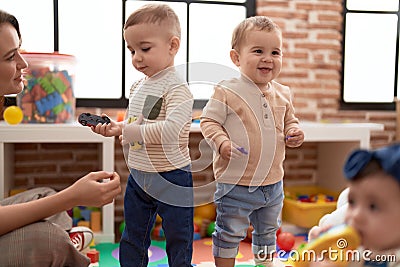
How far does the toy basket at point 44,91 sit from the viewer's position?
2.10 meters

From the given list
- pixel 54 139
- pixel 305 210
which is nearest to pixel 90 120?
pixel 54 139

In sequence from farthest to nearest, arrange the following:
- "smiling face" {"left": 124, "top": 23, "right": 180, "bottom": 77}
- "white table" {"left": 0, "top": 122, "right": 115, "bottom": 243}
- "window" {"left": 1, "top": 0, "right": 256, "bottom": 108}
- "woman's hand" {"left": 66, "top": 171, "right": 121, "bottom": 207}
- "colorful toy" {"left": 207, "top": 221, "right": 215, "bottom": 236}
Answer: "window" {"left": 1, "top": 0, "right": 256, "bottom": 108} < "colorful toy" {"left": 207, "top": 221, "right": 215, "bottom": 236} < "white table" {"left": 0, "top": 122, "right": 115, "bottom": 243} < "smiling face" {"left": 124, "top": 23, "right": 180, "bottom": 77} < "woman's hand" {"left": 66, "top": 171, "right": 121, "bottom": 207}

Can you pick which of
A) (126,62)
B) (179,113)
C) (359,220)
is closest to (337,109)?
(126,62)

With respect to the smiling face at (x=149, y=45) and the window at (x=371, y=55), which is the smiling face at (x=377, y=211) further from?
the window at (x=371, y=55)

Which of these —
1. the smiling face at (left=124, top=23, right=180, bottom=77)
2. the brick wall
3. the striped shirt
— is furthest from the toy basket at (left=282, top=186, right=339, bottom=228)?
the smiling face at (left=124, top=23, right=180, bottom=77)

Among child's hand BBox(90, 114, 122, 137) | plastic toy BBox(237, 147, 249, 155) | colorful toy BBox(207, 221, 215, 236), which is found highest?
child's hand BBox(90, 114, 122, 137)

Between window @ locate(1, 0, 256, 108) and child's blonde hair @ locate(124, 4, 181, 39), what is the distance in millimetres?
1099

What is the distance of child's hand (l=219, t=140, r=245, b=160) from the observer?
139 cm

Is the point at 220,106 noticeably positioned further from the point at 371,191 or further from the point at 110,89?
the point at 110,89

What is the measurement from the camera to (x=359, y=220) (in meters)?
0.69

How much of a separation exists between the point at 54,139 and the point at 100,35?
774 millimetres

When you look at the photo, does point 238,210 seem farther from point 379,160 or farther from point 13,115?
point 13,115

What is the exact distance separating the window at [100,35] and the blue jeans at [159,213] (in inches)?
45.3

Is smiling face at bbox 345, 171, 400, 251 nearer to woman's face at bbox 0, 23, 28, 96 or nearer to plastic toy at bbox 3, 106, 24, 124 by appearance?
woman's face at bbox 0, 23, 28, 96
